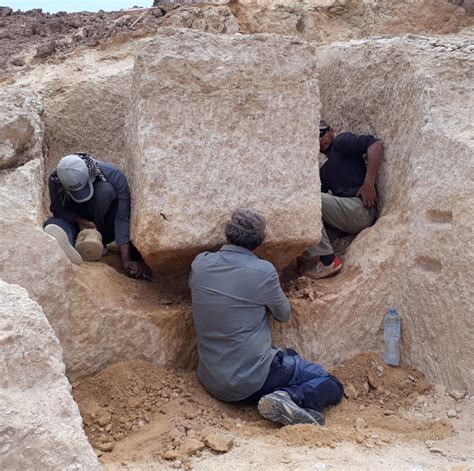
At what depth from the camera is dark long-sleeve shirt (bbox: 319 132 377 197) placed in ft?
16.3

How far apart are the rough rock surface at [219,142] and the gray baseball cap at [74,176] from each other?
1.05 ft

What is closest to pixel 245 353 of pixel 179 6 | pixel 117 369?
pixel 117 369

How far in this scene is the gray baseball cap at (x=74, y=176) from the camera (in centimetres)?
437

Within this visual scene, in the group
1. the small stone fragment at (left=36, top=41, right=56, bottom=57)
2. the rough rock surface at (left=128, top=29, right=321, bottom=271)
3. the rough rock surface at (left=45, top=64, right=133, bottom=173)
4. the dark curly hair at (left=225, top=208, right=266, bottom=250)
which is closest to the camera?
the dark curly hair at (left=225, top=208, right=266, bottom=250)

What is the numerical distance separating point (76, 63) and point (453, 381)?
4.61 m

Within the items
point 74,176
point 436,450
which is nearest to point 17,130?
point 74,176

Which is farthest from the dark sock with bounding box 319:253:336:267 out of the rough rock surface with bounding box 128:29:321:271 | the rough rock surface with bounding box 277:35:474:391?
the rough rock surface with bounding box 128:29:321:271

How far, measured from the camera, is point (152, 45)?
439 centimetres

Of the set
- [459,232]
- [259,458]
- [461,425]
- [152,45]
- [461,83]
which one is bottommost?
[461,425]

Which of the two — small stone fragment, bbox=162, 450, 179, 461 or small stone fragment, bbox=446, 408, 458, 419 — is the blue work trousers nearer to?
small stone fragment, bbox=446, 408, 458, 419

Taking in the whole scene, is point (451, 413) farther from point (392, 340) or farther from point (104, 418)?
point (104, 418)

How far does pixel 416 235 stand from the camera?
14.6 ft

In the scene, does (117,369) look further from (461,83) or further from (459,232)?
(461,83)

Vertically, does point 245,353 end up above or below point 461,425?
above
